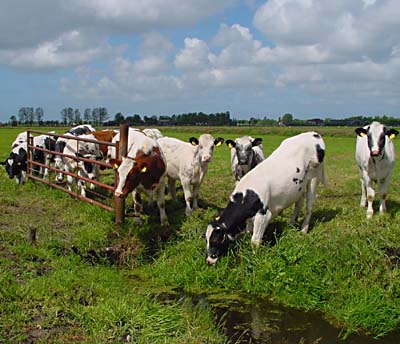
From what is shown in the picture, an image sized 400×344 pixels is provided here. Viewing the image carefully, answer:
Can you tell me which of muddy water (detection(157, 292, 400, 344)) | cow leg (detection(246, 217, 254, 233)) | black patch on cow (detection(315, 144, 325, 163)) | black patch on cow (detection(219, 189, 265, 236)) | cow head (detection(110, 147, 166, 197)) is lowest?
muddy water (detection(157, 292, 400, 344))

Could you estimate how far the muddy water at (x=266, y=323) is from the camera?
17.7ft

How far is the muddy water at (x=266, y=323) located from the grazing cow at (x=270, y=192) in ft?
2.99

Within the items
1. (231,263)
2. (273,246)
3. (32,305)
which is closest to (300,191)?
(273,246)

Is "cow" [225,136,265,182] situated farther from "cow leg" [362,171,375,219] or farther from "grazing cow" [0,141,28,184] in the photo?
"grazing cow" [0,141,28,184]

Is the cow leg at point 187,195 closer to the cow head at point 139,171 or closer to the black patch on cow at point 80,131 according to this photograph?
the cow head at point 139,171

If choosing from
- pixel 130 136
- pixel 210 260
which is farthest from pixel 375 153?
pixel 130 136

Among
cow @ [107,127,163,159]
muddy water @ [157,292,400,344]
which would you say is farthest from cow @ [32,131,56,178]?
muddy water @ [157,292,400,344]

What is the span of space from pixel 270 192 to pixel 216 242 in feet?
4.13

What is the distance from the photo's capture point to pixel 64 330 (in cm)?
499

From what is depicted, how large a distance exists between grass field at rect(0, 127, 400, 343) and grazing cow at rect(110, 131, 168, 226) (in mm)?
528

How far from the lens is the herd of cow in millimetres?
7516

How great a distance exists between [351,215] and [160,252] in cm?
394

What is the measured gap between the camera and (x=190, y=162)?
405 inches

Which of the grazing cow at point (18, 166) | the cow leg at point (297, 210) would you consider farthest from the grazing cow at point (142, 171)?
the grazing cow at point (18, 166)
